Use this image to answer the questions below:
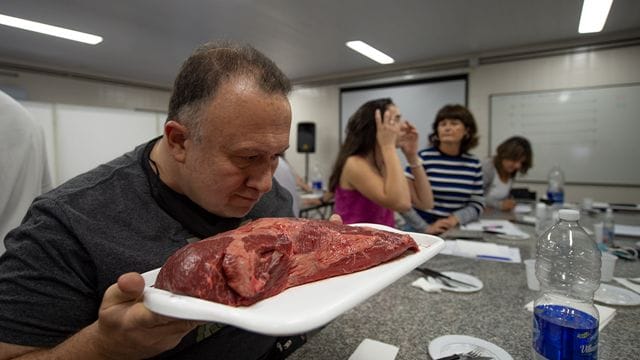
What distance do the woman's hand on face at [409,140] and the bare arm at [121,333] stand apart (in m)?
1.82

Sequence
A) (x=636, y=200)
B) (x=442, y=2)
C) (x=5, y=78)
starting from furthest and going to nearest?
1. (x=5, y=78)
2. (x=636, y=200)
3. (x=442, y=2)

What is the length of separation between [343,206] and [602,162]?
15.5 feet

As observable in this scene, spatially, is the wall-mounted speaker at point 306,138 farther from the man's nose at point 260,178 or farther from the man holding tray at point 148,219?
the man's nose at point 260,178

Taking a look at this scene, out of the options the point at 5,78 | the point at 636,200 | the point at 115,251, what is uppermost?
the point at 5,78

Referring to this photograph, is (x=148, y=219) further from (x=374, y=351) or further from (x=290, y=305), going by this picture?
(x=374, y=351)

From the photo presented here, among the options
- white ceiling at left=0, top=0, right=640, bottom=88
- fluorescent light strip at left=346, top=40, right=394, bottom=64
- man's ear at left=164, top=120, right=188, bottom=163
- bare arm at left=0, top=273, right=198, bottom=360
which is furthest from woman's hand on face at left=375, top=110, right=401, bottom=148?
fluorescent light strip at left=346, top=40, right=394, bottom=64

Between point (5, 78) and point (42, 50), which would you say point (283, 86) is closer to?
point (42, 50)

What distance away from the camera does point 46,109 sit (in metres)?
4.76

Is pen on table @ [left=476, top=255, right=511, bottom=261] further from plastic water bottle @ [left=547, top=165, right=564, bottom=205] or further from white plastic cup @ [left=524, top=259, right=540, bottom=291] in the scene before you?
plastic water bottle @ [left=547, top=165, right=564, bottom=205]

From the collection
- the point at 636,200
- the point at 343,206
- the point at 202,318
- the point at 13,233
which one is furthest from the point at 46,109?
the point at 636,200

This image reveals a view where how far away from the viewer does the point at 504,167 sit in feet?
11.9

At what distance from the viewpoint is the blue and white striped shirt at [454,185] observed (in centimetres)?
241

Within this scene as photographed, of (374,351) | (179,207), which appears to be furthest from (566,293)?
(179,207)

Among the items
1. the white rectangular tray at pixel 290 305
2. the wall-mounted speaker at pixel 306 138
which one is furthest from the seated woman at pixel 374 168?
the wall-mounted speaker at pixel 306 138
